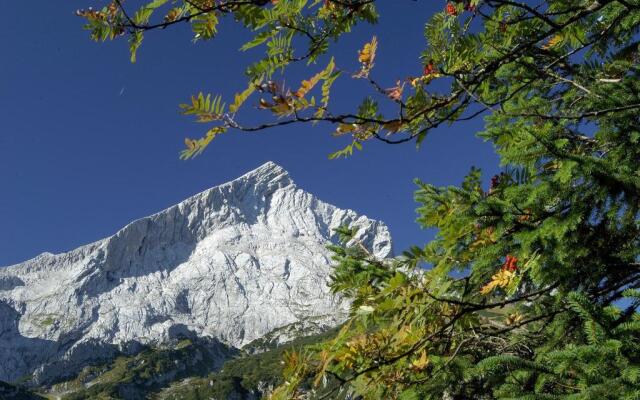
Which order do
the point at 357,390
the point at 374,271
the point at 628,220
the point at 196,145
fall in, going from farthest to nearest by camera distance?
the point at 374,271 < the point at 628,220 < the point at 357,390 < the point at 196,145

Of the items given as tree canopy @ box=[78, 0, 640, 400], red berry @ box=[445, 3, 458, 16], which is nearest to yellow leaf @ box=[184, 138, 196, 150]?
tree canopy @ box=[78, 0, 640, 400]

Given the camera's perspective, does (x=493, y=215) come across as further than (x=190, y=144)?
Yes

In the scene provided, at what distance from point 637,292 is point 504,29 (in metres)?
2.08

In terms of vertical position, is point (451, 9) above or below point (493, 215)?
above

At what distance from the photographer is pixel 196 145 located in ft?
6.50

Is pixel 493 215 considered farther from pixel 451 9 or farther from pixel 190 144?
pixel 190 144

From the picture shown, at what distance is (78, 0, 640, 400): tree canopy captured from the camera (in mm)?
2354

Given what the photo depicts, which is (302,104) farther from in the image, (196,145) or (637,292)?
(637,292)

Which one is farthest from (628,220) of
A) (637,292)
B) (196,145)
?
(196,145)

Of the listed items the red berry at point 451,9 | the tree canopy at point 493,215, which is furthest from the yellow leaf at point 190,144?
the red berry at point 451,9

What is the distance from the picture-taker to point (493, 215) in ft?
13.8

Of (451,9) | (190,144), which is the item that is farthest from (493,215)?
(190,144)

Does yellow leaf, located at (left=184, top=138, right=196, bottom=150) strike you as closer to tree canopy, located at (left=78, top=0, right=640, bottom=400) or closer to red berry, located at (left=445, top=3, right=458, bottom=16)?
tree canopy, located at (left=78, top=0, right=640, bottom=400)

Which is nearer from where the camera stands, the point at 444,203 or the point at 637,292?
the point at 637,292
